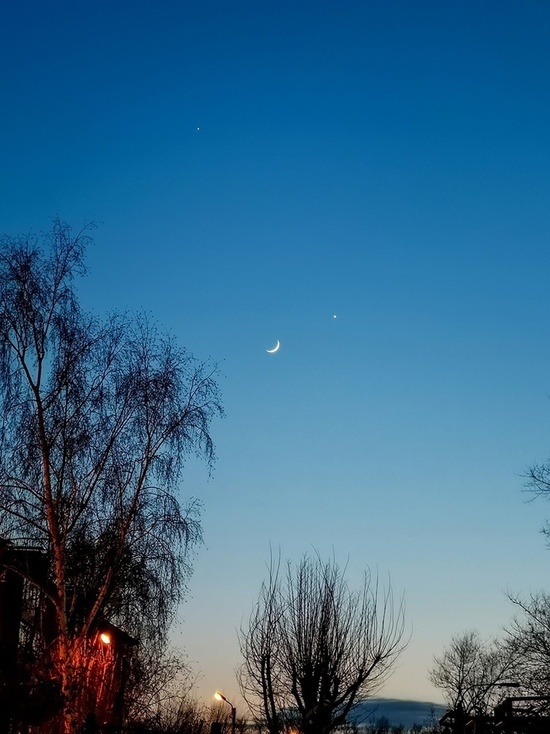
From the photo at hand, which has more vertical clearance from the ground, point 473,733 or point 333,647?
point 333,647

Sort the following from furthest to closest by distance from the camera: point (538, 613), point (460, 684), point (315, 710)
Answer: point (460, 684) → point (538, 613) → point (315, 710)

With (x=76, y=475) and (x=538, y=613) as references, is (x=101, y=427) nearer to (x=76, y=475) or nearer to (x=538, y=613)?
(x=76, y=475)

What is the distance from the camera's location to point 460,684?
6900 cm

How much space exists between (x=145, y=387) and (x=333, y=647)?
7.95 m

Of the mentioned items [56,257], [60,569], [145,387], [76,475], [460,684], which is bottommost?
[460,684]

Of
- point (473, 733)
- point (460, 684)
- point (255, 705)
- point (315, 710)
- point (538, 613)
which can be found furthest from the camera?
point (460, 684)

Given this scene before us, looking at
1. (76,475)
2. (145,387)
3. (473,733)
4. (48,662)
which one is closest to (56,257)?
(145,387)

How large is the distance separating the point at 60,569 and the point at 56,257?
310 inches

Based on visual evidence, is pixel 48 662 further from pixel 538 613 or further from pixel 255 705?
pixel 538 613

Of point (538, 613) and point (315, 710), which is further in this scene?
point (538, 613)

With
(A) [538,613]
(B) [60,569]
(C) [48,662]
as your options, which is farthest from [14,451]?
(A) [538,613]

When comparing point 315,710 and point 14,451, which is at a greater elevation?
point 14,451

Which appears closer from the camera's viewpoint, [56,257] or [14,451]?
[14,451]

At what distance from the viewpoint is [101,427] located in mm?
20797
